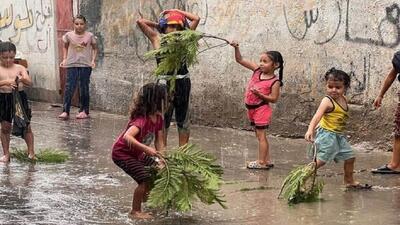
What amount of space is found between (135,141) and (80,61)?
26.5ft

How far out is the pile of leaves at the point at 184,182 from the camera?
6.68m

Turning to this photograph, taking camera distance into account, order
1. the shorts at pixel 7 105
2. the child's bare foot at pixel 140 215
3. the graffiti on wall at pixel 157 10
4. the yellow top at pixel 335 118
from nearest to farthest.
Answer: the child's bare foot at pixel 140 215
the yellow top at pixel 335 118
the shorts at pixel 7 105
the graffiti on wall at pixel 157 10

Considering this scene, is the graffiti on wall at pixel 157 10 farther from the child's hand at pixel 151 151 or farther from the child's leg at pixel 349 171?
the child's hand at pixel 151 151

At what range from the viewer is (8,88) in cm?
959

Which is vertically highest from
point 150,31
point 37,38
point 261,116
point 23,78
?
point 150,31

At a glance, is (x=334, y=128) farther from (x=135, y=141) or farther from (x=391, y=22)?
(x=391, y=22)

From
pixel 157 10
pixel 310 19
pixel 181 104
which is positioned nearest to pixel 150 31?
pixel 181 104

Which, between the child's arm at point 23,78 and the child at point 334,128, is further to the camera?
the child's arm at point 23,78

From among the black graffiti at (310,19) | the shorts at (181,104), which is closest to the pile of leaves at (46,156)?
the shorts at (181,104)

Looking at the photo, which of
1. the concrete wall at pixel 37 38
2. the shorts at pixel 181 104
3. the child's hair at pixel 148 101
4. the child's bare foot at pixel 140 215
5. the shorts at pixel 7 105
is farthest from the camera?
the concrete wall at pixel 37 38

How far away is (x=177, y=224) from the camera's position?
6727 millimetres

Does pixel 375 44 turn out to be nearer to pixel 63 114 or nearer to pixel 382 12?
pixel 382 12

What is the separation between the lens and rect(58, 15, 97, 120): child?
14492mm

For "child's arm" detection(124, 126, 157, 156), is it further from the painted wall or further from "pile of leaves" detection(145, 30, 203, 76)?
the painted wall
